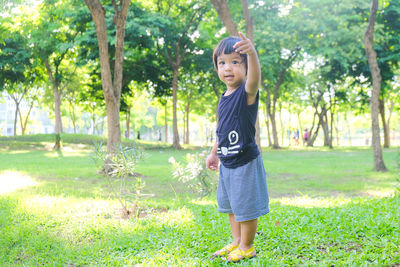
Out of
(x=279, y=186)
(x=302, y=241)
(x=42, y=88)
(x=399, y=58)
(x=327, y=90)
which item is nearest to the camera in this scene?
(x=302, y=241)

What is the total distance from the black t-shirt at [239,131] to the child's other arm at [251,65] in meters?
0.10

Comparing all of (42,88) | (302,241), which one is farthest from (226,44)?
(42,88)

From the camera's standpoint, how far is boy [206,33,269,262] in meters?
3.01

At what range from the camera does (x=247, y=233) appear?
10.2 feet

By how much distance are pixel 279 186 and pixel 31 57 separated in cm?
1864

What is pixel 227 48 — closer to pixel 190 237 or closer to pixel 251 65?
pixel 251 65

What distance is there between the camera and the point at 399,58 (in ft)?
65.5

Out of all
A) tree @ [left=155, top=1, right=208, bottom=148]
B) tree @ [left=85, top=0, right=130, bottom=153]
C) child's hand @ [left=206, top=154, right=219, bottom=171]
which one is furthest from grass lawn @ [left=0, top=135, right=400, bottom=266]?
tree @ [left=155, top=1, right=208, bottom=148]

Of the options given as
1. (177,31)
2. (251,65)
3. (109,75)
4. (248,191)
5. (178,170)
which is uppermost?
(177,31)

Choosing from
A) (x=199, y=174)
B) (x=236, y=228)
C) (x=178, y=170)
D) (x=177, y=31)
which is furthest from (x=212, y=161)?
(x=177, y=31)

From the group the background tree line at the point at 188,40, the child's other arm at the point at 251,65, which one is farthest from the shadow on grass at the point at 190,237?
the background tree line at the point at 188,40

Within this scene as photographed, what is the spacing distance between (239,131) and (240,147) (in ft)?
0.41

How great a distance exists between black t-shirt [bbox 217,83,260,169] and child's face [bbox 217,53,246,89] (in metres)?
0.10

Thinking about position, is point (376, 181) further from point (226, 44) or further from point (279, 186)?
point (226, 44)
